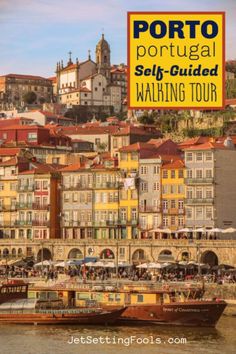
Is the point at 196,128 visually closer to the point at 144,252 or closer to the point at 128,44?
the point at 144,252

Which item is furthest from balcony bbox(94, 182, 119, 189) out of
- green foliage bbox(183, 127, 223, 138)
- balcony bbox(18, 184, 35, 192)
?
green foliage bbox(183, 127, 223, 138)

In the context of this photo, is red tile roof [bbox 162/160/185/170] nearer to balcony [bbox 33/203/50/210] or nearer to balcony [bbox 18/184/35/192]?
balcony [bbox 33/203/50/210]

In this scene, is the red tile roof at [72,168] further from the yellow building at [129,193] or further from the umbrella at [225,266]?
the umbrella at [225,266]

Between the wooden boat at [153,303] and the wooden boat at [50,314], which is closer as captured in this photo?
the wooden boat at [153,303]

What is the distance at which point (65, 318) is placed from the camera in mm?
34000

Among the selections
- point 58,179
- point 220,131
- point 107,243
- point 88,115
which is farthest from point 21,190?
point 88,115

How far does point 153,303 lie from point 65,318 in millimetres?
3117

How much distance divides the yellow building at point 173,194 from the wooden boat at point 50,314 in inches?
745

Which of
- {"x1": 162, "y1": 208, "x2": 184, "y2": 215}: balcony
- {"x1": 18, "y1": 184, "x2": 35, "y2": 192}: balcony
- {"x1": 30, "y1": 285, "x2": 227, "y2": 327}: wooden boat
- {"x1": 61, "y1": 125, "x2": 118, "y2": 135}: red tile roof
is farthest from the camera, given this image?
{"x1": 61, "y1": 125, "x2": 118, "y2": 135}: red tile roof

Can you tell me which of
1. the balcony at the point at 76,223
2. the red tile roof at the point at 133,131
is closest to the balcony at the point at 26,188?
the balcony at the point at 76,223

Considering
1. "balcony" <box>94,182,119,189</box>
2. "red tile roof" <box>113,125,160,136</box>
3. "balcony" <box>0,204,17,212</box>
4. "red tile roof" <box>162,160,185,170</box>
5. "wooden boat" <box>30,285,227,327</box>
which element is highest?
"red tile roof" <box>113,125,160,136</box>

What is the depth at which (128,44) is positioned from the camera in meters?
13.5

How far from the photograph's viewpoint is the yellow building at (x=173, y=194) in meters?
53.1

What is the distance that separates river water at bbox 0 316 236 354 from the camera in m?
26.9
